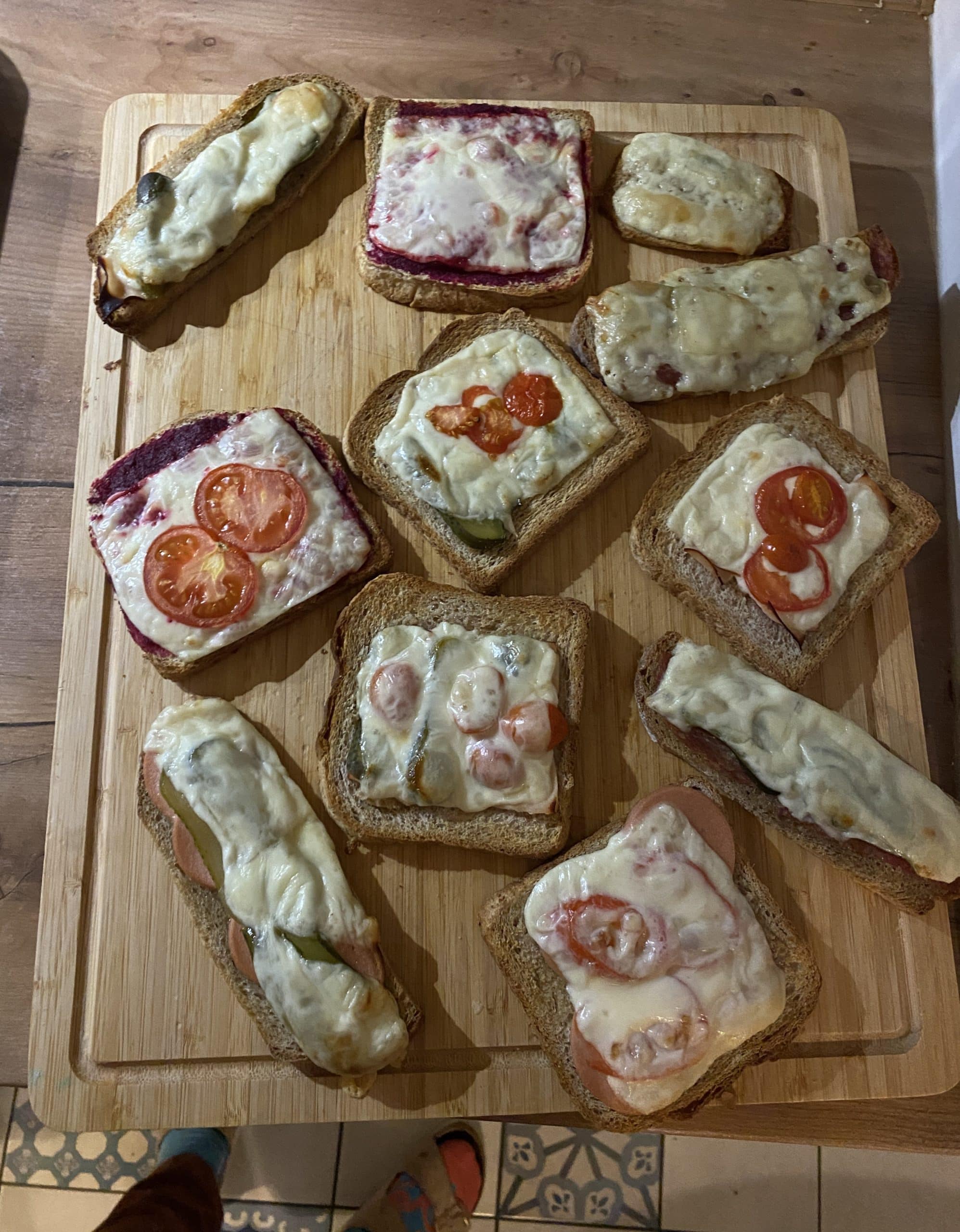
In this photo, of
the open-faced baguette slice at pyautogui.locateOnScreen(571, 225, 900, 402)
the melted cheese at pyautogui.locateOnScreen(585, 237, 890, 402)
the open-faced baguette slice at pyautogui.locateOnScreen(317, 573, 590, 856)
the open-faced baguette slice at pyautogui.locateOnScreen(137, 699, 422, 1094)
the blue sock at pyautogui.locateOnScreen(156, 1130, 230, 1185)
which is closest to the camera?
the open-faced baguette slice at pyautogui.locateOnScreen(137, 699, 422, 1094)

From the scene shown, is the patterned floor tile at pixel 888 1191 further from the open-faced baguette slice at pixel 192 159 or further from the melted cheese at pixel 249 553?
the open-faced baguette slice at pixel 192 159

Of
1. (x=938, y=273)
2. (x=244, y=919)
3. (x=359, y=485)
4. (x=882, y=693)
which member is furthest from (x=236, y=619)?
(x=938, y=273)


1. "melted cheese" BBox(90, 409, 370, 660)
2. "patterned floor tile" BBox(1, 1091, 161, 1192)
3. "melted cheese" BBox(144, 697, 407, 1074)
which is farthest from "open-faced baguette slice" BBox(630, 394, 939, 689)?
"patterned floor tile" BBox(1, 1091, 161, 1192)

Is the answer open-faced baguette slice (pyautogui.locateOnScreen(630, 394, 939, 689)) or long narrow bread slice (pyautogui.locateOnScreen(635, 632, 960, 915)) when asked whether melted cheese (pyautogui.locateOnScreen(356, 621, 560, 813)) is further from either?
open-faced baguette slice (pyautogui.locateOnScreen(630, 394, 939, 689))

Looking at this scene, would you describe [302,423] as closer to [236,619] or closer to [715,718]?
[236,619]

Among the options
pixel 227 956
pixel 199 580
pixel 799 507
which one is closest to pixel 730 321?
pixel 799 507
